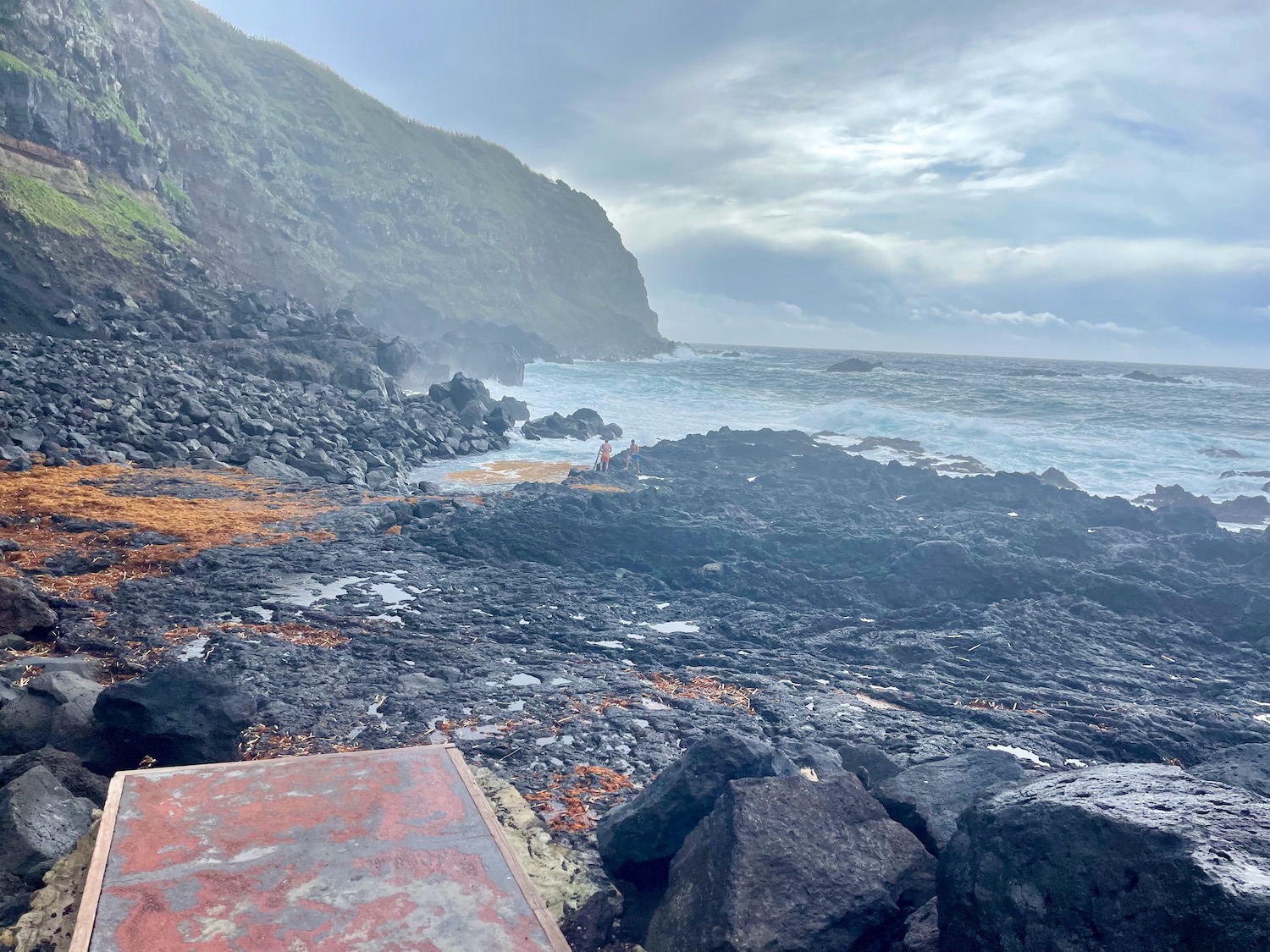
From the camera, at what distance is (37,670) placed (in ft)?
18.6

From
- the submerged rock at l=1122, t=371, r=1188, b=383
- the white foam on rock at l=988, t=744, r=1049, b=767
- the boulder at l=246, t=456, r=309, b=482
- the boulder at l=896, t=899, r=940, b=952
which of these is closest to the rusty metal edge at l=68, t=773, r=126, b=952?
the boulder at l=896, t=899, r=940, b=952

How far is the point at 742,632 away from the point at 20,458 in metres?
11.3

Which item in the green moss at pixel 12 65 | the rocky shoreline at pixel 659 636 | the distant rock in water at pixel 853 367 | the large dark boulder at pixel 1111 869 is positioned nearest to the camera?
the large dark boulder at pixel 1111 869

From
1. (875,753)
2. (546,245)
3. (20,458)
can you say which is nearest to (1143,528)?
(875,753)

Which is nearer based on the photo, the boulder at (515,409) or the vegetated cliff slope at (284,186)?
the vegetated cliff slope at (284,186)

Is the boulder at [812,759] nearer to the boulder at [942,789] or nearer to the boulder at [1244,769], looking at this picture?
the boulder at [942,789]

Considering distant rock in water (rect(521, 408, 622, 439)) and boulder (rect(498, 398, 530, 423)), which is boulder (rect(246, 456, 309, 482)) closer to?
distant rock in water (rect(521, 408, 622, 439))

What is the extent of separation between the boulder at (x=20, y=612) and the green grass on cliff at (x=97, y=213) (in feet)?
77.4

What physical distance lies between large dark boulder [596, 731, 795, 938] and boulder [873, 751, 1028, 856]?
0.69 m

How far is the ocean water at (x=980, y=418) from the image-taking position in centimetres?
2675

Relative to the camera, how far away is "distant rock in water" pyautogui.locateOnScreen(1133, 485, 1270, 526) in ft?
65.9

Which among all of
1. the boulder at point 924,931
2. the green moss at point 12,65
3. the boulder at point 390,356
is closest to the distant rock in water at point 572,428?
the boulder at point 390,356

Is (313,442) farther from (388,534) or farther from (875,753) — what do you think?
(875,753)

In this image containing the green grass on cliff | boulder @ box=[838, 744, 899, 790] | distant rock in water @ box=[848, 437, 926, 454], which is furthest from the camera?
distant rock in water @ box=[848, 437, 926, 454]
